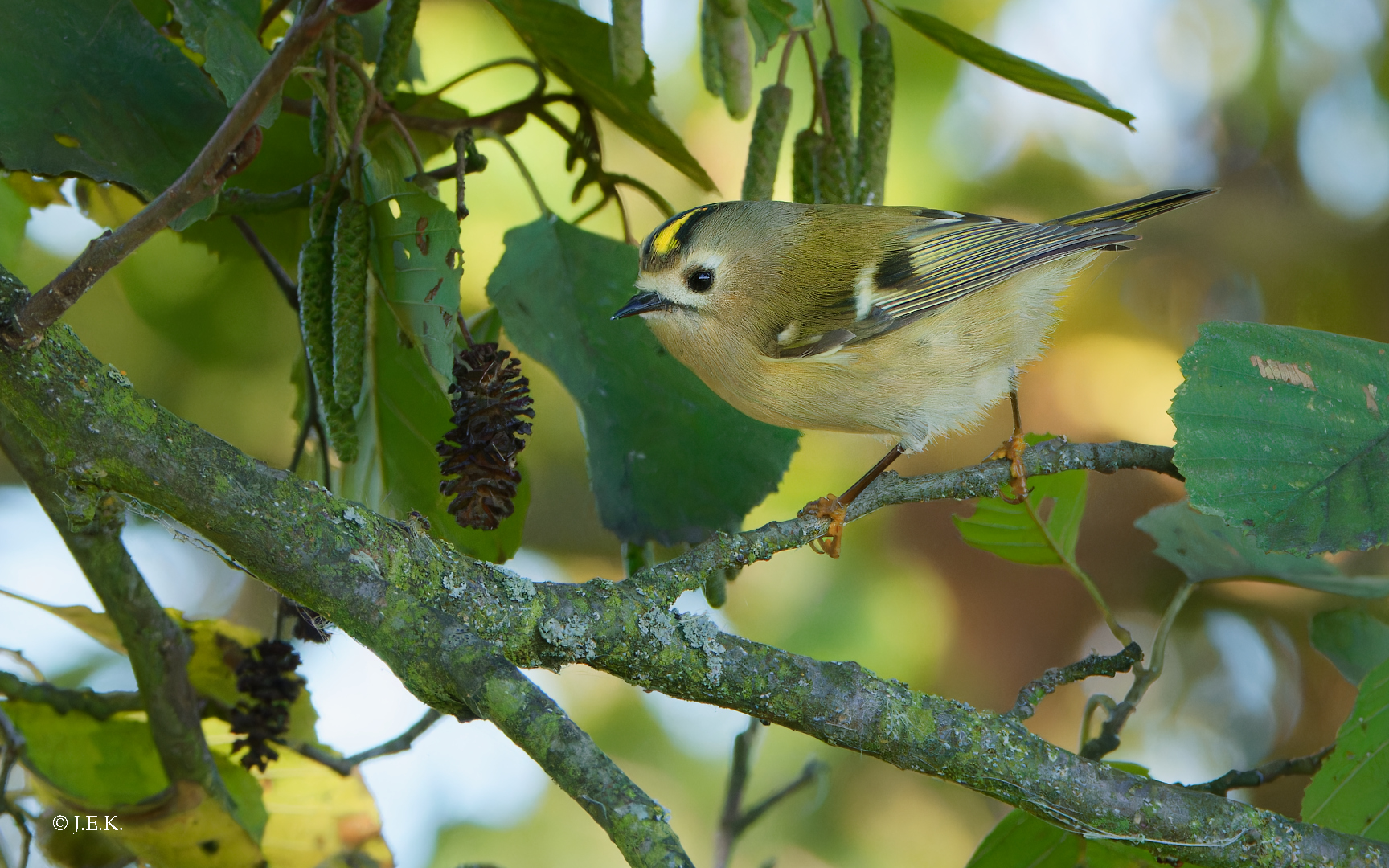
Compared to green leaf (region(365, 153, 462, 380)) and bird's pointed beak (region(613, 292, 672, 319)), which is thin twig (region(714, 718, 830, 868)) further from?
green leaf (region(365, 153, 462, 380))

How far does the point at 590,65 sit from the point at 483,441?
0.38 m

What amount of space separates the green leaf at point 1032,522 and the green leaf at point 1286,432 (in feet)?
0.75

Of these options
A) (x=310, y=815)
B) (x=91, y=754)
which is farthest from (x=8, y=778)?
(x=310, y=815)

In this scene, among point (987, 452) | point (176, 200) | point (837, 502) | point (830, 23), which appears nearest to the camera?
point (176, 200)

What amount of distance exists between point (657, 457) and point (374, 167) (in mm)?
332

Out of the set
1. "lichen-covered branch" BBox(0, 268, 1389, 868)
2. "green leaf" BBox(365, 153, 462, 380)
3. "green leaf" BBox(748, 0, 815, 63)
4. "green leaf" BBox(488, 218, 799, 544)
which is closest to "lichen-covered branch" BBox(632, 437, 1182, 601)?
"lichen-covered branch" BBox(0, 268, 1389, 868)

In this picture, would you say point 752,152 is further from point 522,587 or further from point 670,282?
point 522,587

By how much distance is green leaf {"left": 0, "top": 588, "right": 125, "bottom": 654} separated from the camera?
0.95 metres

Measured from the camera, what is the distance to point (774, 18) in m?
0.66

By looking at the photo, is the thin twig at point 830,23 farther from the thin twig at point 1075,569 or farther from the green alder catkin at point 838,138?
the thin twig at point 1075,569

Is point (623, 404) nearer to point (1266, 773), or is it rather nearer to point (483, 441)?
point (483, 441)

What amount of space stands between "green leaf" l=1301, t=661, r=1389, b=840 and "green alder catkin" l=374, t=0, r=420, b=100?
34.9 inches

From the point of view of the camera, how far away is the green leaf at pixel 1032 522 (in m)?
0.97

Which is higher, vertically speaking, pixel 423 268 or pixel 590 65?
pixel 590 65
